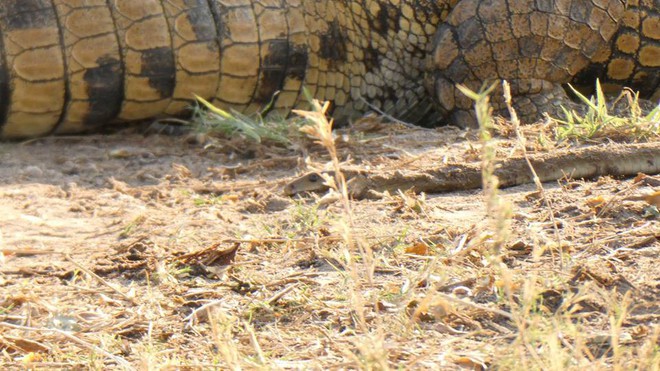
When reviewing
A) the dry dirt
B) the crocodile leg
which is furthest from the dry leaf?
the crocodile leg

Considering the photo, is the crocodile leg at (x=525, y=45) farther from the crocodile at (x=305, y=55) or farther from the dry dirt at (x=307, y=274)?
the dry dirt at (x=307, y=274)

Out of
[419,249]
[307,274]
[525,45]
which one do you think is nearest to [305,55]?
[525,45]

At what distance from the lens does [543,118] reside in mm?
4477

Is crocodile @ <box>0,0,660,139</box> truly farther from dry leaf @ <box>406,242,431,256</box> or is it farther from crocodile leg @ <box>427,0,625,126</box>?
dry leaf @ <box>406,242,431,256</box>

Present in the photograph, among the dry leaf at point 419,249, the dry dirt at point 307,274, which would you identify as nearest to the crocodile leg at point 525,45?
the dry dirt at point 307,274

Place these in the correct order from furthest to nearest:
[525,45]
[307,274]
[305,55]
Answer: [305,55] → [525,45] → [307,274]

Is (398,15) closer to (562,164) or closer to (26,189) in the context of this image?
(562,164)

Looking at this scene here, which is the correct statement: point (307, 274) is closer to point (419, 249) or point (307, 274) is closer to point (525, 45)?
point (419, 249)

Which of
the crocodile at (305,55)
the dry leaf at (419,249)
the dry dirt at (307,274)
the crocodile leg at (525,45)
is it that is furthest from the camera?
the crocodile leg at (525,45)

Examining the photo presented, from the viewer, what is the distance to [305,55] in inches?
182

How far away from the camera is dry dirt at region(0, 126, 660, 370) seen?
7.12 feet

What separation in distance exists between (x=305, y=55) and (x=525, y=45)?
96 cm

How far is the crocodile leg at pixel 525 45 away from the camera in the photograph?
14.7 feet

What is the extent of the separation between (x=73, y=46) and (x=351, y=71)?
128 centimetres
